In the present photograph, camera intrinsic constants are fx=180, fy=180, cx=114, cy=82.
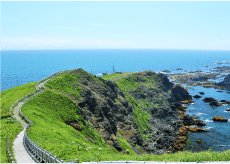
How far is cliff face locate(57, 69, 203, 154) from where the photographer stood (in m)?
49.4

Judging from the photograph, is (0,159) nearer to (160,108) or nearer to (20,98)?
(20,98)

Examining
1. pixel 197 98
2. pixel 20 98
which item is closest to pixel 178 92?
pixel 197 98

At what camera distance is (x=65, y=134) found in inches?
1254

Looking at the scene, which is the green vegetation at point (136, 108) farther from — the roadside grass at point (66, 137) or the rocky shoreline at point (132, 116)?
the roadside grass at point (66, 137)

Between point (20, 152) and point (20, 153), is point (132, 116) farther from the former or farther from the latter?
point (20, 153)

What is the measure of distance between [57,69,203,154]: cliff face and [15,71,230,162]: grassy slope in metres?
2.94

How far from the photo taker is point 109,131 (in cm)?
4744

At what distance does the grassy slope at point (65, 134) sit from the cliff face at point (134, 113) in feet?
9.64

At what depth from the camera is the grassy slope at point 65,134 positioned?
20531mm

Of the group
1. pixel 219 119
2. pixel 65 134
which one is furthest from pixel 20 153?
pixel 219 119

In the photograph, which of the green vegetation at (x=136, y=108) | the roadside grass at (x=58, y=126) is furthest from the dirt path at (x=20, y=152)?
the green vegetation at (x=136, y=108)

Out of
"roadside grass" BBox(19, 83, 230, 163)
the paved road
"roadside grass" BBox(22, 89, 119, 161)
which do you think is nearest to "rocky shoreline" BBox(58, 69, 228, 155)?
"roadside grass" BBox(22, 89, 119, 161)

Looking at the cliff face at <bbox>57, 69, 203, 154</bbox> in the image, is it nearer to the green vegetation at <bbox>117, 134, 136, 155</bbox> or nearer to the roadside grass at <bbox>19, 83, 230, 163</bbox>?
the green vegetation at <bbox>117, 134, 136, 155</bbox>

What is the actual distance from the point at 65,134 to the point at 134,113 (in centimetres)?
4196
